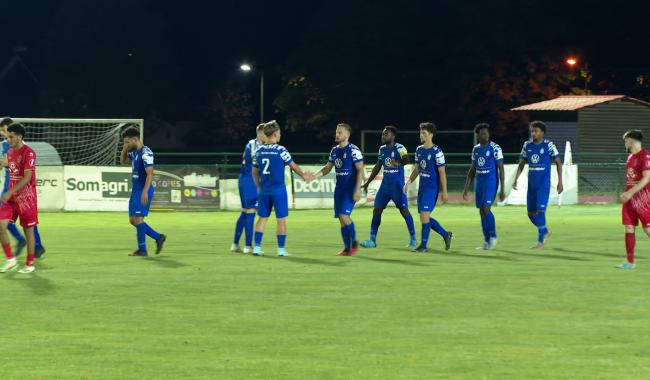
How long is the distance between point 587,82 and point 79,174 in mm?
41842

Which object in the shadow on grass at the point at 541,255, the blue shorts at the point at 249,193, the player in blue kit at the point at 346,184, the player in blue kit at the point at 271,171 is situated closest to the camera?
the player in blue kit at the point at 271,171

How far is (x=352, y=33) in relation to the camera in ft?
232

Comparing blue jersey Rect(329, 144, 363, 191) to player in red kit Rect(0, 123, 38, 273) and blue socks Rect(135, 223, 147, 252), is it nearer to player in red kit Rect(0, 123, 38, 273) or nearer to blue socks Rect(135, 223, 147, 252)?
blue socks Rect(135, 223, 147, 252)

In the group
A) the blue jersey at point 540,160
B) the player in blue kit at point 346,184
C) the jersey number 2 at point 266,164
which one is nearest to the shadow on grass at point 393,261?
the player in blue kit at point 346,184

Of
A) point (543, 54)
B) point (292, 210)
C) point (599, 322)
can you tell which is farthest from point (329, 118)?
point (599, 322)

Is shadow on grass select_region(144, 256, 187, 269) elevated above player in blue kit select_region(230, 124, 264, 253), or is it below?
below

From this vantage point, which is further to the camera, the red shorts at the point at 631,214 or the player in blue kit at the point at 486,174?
the player in blue kit at the point at 486,174

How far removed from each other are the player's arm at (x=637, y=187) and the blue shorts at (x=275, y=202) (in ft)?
16.7

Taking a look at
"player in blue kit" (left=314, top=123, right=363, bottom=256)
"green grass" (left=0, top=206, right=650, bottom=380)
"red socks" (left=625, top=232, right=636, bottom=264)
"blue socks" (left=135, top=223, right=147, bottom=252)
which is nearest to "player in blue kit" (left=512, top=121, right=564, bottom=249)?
"green grass" (left=0, top=206, right=650, bottom=380)

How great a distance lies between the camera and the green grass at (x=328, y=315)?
920cm

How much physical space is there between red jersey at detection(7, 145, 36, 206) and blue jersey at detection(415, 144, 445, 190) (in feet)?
21.3

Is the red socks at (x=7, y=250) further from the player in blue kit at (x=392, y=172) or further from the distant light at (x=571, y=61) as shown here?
the distant light at (x=571, y=61)

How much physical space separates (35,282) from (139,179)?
12.8 feet

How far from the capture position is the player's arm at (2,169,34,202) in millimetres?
15211
